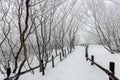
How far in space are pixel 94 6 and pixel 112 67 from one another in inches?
580

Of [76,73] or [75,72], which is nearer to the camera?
[76,73]

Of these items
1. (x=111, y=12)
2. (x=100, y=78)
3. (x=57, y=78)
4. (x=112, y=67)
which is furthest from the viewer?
(x=111, y=12)

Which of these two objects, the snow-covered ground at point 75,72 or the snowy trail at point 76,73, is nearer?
the snowy trail at point 76,73

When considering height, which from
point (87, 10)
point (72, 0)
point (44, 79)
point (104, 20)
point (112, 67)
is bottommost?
point (44, 79)

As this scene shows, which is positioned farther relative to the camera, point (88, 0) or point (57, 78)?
point (88, 0)

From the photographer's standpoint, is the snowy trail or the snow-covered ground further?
the snow-covered ground

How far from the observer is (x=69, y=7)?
23.9 m

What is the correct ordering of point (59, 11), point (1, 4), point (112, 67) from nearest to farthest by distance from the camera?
point (112, 67), point (1, 4), point (59, 11)

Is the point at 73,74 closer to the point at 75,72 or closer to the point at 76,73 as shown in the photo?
the point at 76,73

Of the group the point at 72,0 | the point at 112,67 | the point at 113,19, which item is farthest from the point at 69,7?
the point at 112,67

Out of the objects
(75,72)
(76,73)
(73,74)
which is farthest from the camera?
(75,72)

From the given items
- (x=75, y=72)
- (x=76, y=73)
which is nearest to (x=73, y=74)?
(x=76, y=73)

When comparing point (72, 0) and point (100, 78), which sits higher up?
point (72, 0)

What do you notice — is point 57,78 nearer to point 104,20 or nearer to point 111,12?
point 104,20
